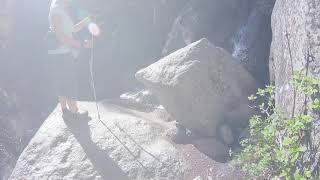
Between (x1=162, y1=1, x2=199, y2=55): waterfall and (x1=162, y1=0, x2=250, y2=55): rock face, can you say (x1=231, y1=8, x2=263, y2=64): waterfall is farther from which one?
(x1=162, y1=1, x2=199, y2=55): waterfall

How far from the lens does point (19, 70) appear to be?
51.7 feet

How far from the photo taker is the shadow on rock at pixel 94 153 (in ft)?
23.4

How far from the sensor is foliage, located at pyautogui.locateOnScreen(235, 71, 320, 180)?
4.58 meters

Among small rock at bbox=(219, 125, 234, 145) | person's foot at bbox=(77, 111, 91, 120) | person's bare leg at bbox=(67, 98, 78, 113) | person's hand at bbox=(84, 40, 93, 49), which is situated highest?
person's hand at bbox=(84, 40, 93, 49)

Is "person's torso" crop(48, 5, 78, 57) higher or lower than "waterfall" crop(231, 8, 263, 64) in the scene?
higher

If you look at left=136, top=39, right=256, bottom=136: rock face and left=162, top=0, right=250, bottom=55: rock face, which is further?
left=162, top=0, right=250, bottom=55: rock face

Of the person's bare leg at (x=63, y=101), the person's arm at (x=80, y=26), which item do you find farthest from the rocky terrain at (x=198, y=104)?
the person's arm at (x=80, y=26)

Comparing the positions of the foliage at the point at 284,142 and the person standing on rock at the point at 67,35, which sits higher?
the person standing on rock at the point at 67,35

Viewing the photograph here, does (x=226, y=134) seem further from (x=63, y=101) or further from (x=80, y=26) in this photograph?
(x=80, y=26)

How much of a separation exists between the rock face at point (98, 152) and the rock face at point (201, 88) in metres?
0.79

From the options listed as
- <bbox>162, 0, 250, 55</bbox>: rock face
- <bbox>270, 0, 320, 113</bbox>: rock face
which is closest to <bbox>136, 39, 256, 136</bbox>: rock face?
<bbox>270, 0, 320, 113</bbox>: rock face

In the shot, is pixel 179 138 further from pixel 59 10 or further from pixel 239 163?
pixel 59 10

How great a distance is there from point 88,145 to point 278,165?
3.96 meters

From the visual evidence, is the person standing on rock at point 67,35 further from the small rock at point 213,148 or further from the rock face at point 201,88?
the small rock at point 213,148
